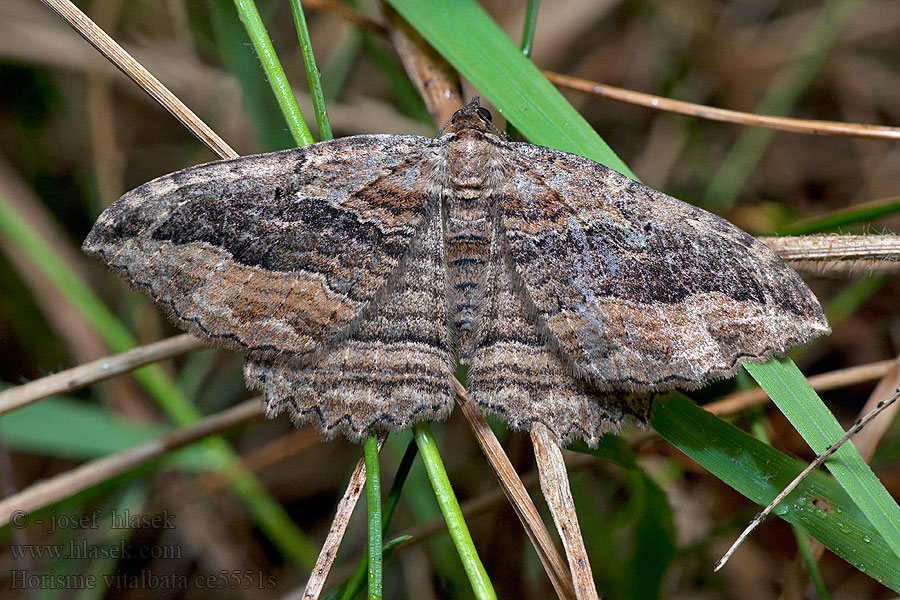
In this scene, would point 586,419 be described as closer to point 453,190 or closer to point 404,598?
point 453,190

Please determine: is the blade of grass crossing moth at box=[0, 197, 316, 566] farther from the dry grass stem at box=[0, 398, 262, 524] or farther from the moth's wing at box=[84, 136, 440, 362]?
the moth's wing at box=[84, 136, 440, 362]

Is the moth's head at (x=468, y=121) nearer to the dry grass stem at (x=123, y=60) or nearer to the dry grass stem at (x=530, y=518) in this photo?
the dry grass stem at (x=123, y=60)

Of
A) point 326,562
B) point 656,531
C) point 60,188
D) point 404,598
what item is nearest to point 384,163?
point 326,562

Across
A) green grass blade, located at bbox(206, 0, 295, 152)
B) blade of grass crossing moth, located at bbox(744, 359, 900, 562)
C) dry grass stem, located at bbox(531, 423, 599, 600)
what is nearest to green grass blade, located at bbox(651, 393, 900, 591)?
blade of grass crossing moth, located at bbox(744, 359, 900, 562)

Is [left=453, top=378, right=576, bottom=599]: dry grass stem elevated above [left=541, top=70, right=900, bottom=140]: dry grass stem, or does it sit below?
below

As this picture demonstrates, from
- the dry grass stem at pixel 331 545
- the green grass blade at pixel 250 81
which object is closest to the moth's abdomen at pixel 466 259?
the dry grass stem at pixel 331 545
